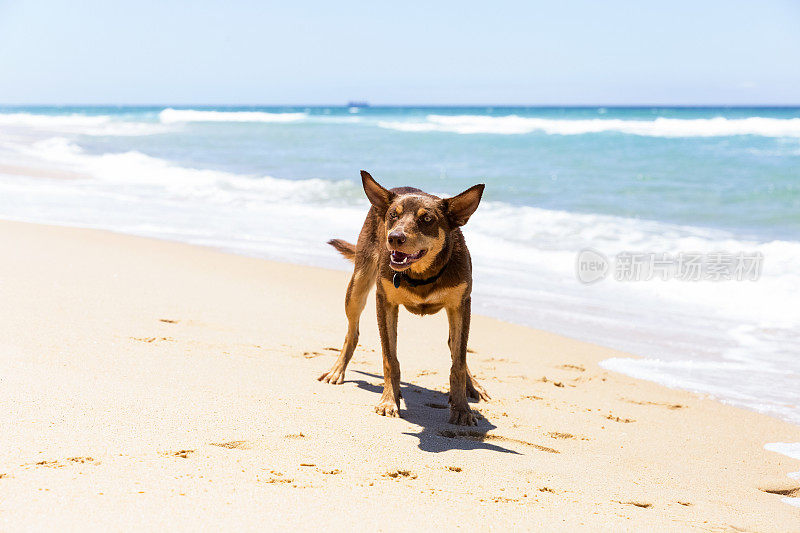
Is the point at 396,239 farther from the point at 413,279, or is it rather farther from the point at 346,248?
the point at 346,248

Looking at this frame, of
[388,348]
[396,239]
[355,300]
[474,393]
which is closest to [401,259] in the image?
[396,239]

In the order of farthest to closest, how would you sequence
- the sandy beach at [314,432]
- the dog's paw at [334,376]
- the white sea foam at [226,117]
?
1. the white sea foam at [226,117]
2. the dog's paw at [334,376]
3. the sandy beach at [314,432]

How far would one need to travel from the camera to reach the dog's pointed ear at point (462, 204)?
451 centimetres

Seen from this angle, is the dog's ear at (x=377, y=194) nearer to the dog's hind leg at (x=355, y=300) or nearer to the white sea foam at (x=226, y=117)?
the dog's hind leg at (x=355, y=300)

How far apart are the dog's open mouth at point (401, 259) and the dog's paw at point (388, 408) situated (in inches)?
37.6

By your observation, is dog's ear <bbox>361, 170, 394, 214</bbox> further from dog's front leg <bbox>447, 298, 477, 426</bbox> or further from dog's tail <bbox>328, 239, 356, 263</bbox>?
dog's tail <bbox>328, 239, 356, 263</bbox>

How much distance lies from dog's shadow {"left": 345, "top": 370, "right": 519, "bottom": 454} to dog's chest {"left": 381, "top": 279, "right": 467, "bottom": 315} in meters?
0.67

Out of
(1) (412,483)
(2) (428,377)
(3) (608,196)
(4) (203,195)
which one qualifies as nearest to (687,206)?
(3) (608,196)

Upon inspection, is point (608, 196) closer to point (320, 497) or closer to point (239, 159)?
point (239, 159)

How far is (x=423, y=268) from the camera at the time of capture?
4539mm

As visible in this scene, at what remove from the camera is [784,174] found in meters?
20.2

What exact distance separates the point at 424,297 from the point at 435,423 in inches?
31.0

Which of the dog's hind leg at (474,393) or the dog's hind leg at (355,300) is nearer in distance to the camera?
the dog's hind leg at (474,393)

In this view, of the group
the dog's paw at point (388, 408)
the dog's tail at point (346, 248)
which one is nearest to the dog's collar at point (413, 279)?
the dog's paw at point (388, 408)
